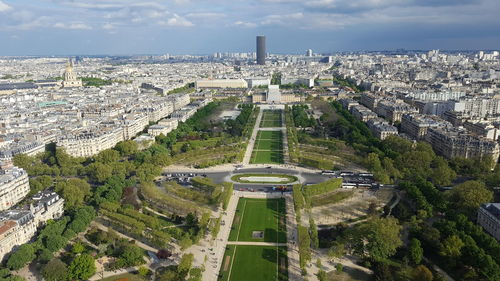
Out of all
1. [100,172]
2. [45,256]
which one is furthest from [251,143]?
[45,256]

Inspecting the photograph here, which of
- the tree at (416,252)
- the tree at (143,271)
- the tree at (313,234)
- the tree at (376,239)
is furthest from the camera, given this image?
the tree at (313,234)

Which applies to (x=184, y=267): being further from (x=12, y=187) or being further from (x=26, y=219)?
(x=12, y=187)

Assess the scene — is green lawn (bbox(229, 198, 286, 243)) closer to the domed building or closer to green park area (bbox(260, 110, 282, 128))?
green park area (bbox(260, 110, 282, 128))

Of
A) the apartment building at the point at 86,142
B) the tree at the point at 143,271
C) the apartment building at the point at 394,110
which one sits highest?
the apartment building at the point at 394,110

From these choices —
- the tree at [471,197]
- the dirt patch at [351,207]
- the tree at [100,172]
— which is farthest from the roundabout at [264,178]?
the tree at [471,197]

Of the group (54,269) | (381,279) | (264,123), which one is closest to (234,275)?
(381,279)

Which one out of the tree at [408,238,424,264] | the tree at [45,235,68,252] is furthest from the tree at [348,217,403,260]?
the tree at [45,235,68,252]

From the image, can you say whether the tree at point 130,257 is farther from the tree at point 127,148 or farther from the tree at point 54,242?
the tree at point 127,148
